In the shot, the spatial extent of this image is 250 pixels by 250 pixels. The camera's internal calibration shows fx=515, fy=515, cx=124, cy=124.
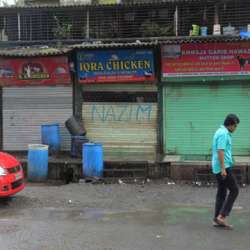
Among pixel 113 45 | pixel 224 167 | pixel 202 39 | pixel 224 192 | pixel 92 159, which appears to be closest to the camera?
pixel 224 167

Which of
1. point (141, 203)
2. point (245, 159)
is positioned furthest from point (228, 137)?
point (245, 159)

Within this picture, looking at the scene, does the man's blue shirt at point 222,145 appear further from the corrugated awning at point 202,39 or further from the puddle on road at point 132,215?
the corrugated awning at point 202,39

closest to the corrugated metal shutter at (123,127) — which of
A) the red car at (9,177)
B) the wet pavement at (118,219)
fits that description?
the wet pavement at (118,219)

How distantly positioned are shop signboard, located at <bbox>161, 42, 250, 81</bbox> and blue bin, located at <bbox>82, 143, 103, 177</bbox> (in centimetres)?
326

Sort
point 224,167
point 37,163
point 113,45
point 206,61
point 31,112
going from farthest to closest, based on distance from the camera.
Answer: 1. point 31,112
2. point 206,61
3. point 113,45
4. point 37,163
5. point 224,167

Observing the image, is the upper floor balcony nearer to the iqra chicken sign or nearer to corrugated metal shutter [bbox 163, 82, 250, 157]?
the iqra chicken sign

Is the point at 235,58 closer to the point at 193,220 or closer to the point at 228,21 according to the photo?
the point at 228,21

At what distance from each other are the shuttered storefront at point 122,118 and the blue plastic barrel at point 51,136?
0.98 m

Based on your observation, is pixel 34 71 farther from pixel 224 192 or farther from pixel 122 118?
pixel 224 192

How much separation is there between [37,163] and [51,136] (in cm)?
213

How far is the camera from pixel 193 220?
8594 mm

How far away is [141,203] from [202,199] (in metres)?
1.35

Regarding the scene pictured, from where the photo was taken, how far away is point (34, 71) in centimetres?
1522

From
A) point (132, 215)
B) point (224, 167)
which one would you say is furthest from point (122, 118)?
point (224, 167)
